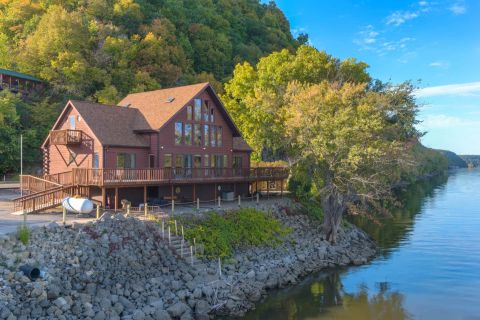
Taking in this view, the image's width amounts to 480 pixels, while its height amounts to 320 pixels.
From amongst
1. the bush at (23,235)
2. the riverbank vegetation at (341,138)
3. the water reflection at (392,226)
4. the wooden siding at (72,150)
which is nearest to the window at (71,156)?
the wooden siding at (72,150)

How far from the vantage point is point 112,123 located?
31.3 meters

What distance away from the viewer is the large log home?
2806 centimetres

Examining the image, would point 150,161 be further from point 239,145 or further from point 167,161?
point 239,145

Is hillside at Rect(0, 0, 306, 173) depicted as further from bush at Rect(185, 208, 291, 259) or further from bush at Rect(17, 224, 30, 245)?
bush at Rect(17, 224, 30, 245)

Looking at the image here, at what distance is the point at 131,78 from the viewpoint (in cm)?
5741

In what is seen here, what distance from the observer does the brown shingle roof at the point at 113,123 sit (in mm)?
29891

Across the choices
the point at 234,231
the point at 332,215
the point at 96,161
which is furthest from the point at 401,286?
the point at 96,161

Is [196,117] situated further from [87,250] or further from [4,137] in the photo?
[4,137]

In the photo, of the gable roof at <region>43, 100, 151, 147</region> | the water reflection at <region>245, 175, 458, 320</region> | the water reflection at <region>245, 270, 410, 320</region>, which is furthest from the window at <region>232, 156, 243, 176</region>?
the water reflection at <region>245, 270, 410, 320</region>

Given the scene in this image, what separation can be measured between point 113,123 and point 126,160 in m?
3.12

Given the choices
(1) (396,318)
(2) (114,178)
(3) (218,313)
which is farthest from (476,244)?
(2) (114,178)

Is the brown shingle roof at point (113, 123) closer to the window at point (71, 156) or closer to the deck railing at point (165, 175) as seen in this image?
the deck railing at point (165, 175)

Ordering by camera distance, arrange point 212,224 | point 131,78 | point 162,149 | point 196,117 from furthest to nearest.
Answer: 1. point 131,78
2. point 196,117
3. point 162,149
4. point 212,224

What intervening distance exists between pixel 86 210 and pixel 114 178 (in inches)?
150
